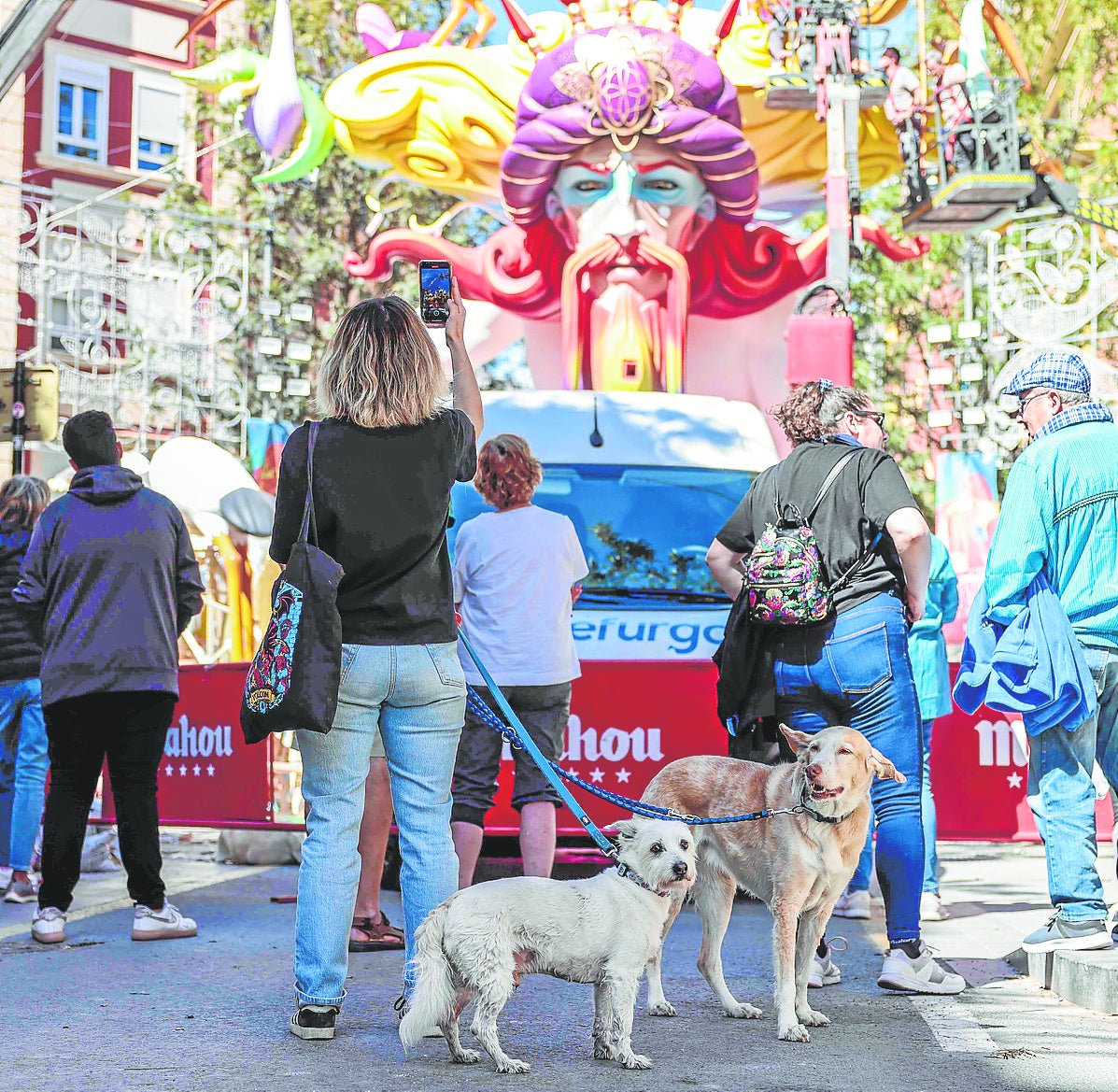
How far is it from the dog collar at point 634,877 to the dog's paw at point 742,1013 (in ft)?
2.40

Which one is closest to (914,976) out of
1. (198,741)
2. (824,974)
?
(824,974)

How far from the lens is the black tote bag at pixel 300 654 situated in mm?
4133

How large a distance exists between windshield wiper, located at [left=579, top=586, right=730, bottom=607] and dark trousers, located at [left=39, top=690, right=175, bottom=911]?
2572mm

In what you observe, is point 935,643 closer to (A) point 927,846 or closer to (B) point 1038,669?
(A) point 927,846

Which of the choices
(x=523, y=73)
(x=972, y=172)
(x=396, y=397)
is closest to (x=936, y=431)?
(x=972, y=172)

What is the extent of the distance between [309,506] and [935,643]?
3.64 m

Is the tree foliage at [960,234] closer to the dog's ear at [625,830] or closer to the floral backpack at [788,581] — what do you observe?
the floral backpack at [788,581]

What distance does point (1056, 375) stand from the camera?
5488 millimetres

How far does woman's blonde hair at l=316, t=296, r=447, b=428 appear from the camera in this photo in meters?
4.36

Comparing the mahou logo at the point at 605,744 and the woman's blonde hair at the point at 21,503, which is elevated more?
the woman's blonde hair at the point at 21,503

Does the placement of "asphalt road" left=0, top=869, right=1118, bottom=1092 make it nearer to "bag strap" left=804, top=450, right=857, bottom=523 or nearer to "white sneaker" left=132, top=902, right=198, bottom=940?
"white sneaker" left=132, top=902, right=198, bottom=940

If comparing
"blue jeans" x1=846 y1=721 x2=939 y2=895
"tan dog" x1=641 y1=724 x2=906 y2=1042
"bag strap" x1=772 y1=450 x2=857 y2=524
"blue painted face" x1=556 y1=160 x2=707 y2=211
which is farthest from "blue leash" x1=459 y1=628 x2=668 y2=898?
"blue painted face" x1=556 y1=160 x2=707 y2=211

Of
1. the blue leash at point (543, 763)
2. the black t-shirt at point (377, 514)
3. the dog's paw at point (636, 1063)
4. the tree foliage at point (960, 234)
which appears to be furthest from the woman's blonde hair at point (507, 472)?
the tree foliage at point (960, 234)

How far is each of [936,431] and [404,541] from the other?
2260 centimetres
